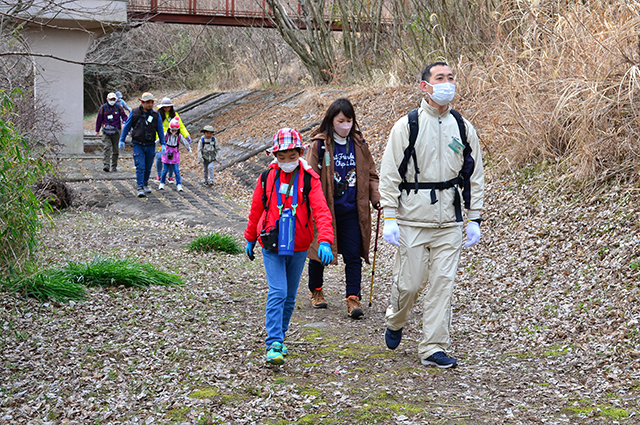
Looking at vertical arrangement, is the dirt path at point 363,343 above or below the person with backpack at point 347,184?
below

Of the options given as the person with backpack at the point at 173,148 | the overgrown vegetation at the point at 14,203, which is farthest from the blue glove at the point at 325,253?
the person with backpack at the point at 173,148

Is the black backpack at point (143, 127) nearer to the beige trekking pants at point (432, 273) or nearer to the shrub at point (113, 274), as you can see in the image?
the shrub at point (113, 274)

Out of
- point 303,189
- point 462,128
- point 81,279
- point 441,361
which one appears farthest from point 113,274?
point 462,128

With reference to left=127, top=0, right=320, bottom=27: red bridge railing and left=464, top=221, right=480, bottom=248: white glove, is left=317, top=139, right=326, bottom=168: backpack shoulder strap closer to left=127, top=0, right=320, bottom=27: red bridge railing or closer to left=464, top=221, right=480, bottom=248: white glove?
left=464, top=221, right=480, bottom=248: white glove

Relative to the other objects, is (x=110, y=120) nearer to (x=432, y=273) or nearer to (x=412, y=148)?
(x=412, y=148)

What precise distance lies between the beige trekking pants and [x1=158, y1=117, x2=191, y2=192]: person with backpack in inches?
350

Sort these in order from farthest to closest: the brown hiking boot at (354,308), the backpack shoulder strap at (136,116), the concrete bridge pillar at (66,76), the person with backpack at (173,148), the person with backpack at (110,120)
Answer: the concrete bridge pillar at (66,76) < the person with backpack at (110,120) < the person with backpack at (173,148) < the backpack shoulder strap at (136,116) < the brown hiking boot at (354,308)

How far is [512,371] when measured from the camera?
4.66 metres

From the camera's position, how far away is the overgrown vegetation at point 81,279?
568 cm

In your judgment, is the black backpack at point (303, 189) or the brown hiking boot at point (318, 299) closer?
the black backpack at point (303, 189)

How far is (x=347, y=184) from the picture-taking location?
5941mm

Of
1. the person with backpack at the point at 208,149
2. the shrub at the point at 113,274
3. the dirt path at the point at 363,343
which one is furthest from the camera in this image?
the person with backpack at the point at 208,149

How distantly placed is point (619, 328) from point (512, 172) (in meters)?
4.06

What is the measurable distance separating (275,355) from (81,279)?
2.58 metres
